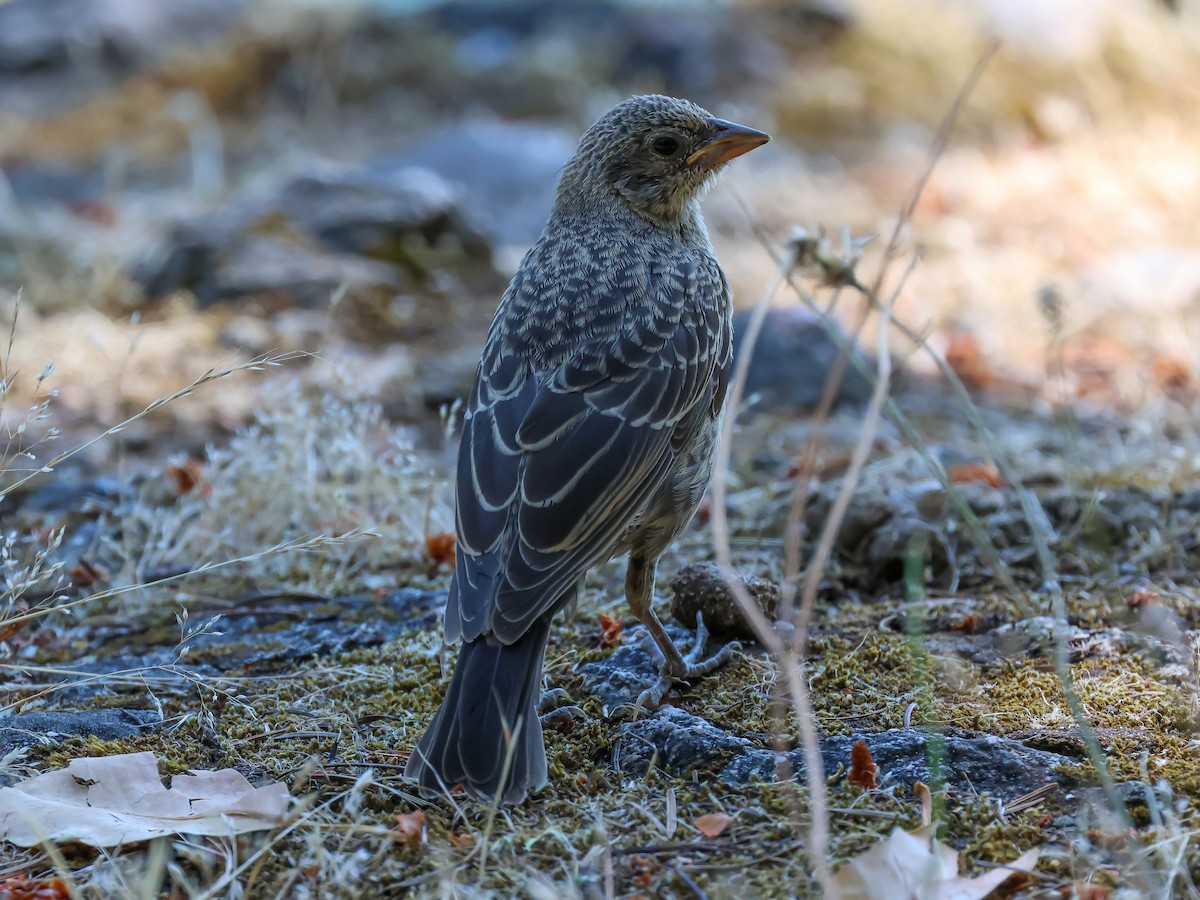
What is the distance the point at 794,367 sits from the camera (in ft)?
22.0

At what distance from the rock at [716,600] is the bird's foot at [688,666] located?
0.05 metres

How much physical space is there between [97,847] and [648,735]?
4.45ft

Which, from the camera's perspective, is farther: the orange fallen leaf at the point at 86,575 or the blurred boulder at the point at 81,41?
the blurred boulder at the point at 81,41

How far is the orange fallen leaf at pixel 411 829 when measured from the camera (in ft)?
9.04

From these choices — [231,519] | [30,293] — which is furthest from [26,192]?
[231,519]

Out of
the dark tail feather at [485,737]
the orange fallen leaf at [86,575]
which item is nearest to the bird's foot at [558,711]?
the dark tail feather at [485,737]

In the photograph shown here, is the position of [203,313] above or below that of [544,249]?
below

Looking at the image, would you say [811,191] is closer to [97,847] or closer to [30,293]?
[30,293]

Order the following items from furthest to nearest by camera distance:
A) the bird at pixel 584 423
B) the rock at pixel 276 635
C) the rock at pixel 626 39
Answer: the rock at pixel 626 39 → the rock at pixel 276 635 → the bird at pixel 584 423

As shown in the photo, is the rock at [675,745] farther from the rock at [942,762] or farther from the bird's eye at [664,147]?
the bird's eye at [664,147]

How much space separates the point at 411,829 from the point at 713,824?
684mm

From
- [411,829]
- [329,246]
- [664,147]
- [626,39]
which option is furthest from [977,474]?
[626,39]

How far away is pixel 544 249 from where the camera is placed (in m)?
4.38

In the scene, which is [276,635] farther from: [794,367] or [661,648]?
[794,367]
